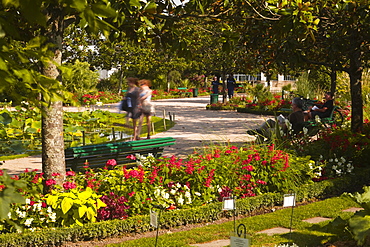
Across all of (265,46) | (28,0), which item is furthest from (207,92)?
(28,0)

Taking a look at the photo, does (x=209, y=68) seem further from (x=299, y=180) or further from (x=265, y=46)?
(x=299, y=180)

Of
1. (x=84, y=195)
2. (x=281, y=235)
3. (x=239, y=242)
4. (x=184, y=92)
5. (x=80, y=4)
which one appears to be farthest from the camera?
(x=184, y=92)

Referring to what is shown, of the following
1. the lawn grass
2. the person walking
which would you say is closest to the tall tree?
the lawn grass

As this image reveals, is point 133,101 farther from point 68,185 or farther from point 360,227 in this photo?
point 360,227

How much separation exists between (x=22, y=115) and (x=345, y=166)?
9737 mm

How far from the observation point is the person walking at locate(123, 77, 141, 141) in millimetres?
11406

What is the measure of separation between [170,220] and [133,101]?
19.9 feet

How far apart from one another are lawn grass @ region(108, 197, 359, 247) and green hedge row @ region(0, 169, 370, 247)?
0.95ft

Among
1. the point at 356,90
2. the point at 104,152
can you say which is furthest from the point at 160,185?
the point at 356,90

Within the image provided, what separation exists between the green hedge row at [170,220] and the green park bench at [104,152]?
171 cm

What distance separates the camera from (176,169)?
6492 mm

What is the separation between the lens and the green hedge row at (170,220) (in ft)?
17.2

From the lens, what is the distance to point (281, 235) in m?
5.25

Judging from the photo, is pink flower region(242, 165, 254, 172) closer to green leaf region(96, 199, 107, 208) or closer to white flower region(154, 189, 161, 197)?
white flower region(154, 189, 161, 197)
